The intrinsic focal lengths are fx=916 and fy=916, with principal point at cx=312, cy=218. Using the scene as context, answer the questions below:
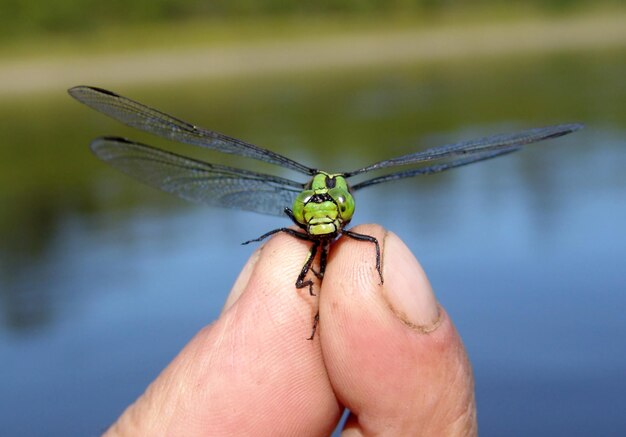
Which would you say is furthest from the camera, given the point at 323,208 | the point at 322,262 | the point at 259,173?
the point at 259,173

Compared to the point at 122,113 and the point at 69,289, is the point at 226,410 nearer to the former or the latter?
the point at 122,113

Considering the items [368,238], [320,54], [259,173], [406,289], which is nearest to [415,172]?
[259,173]

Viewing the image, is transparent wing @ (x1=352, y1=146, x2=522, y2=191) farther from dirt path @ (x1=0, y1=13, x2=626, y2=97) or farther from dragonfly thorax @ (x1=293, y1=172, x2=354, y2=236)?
dirt path @ (x1=0, y1=13, x2=626, y2=97)

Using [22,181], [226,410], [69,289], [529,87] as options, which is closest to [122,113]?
[226,410]

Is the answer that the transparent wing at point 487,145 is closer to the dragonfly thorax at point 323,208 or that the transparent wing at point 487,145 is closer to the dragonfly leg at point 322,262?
the dragonfly thorax at point 323,208

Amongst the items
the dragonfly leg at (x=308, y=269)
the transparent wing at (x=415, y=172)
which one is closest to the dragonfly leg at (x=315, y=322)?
the dragonfly leg at (x=308, y=269)

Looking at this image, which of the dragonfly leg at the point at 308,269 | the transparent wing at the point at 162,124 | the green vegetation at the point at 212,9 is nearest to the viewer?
the dragonfly leg at the point at 308,269

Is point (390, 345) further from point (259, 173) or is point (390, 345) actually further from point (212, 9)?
point (212, 9)
